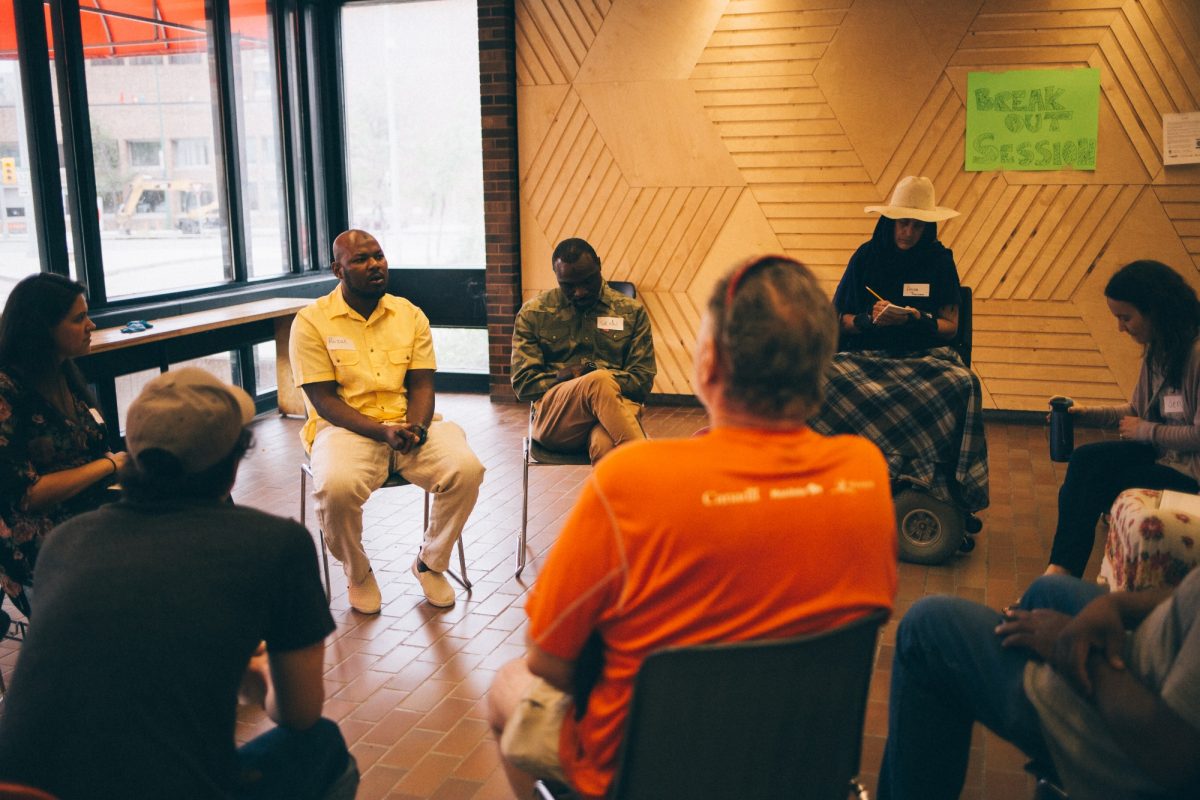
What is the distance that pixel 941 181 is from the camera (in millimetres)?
6852

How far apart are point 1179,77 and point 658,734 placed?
253 inches

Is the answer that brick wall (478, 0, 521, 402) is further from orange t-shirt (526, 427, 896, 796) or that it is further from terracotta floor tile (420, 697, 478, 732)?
orange t-shirt (526, 427, 896, 796)

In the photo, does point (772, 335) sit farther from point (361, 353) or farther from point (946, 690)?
point (361, 353)

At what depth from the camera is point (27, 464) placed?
289cm

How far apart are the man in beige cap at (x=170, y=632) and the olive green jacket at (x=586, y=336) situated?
107 inches

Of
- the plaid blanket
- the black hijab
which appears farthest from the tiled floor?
the black hijab

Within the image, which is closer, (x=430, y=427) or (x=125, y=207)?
(x=430, y=427)

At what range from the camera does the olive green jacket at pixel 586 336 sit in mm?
4469

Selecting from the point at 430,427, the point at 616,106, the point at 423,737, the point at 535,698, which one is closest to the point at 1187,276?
the point at 616,106

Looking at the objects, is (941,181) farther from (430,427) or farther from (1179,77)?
(430,427)

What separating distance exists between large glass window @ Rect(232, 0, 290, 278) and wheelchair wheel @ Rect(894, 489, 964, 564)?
5296 millimetres

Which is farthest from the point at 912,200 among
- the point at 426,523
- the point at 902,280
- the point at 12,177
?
the point at 12,177

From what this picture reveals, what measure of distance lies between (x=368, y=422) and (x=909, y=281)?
2451 mm

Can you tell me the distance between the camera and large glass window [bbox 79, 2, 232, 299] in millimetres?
6121
